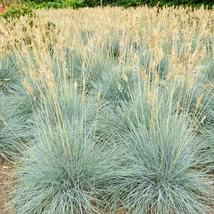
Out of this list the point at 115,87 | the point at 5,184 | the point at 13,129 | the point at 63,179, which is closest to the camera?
the point at 63,179

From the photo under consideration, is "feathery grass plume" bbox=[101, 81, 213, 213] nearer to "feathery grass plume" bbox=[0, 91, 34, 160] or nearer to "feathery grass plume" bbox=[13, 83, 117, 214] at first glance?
"feathery grass plume" bbox=[13, 83, 117, 214]

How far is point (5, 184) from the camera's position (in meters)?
2.50

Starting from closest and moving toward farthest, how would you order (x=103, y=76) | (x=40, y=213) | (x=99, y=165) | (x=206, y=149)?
1. (x=40, y=213)
2. (x=99, y=165)
3. (x=206, y=149)
4. (x=103, y=76)

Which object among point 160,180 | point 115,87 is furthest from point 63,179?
point 115,87

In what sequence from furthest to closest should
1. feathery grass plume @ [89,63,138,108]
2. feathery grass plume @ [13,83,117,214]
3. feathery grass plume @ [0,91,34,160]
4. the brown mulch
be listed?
1. feathery grass plume @ [89,63,138,108]
2. feathery grass plume @ [0,91,34,160]
3. the brown mulch
4. feathery grass plume @ [13,83,117,214]

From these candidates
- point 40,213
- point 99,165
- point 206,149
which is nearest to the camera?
point 40,213

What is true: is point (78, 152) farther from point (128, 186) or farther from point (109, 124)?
point (109, 124)

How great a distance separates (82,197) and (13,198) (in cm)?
57

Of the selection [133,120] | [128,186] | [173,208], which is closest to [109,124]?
[133,120]

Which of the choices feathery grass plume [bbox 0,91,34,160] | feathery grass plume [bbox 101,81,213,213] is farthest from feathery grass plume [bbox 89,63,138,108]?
feathery grass plume [bbox 101,81,213,213]

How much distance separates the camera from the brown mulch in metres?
2.25

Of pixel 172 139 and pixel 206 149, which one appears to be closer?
pixel 172 139

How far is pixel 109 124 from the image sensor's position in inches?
117

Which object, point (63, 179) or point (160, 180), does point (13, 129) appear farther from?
point (160, 180)
